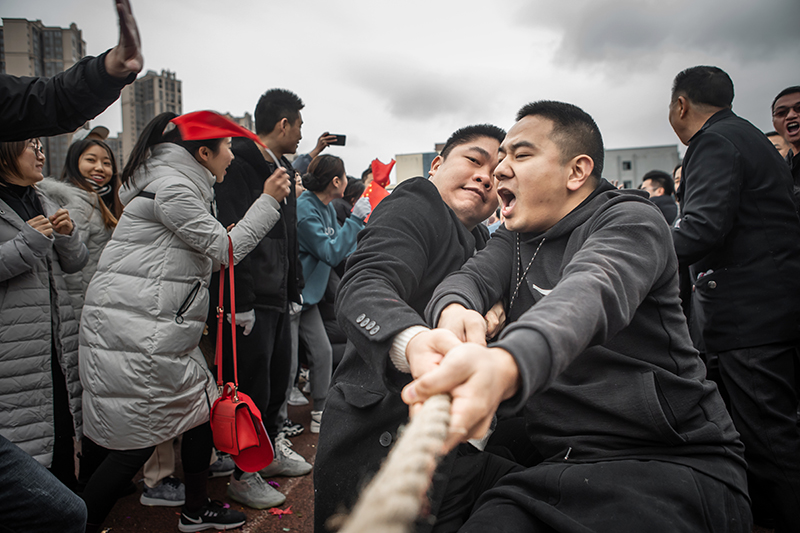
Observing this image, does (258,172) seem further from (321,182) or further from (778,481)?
(778,481)

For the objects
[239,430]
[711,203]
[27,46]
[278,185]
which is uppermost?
[27,46]

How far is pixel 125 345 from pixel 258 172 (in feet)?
5.50

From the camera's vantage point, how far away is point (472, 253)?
2107 millimetres

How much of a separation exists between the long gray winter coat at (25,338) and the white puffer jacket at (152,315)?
0.19 m

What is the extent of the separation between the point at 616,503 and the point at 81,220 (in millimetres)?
4079

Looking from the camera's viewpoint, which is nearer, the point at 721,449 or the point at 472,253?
the point at 721,449

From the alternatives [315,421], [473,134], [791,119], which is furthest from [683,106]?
[315,421]

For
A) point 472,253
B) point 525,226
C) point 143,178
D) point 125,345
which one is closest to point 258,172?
point 143,178

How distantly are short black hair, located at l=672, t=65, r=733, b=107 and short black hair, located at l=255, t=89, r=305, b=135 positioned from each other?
3.09 meters

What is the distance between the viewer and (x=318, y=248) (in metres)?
4.55

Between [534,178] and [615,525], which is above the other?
[534,178]

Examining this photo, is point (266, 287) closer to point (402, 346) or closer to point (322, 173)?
point (322, 173)

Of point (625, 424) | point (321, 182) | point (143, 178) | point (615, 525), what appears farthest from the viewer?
point (321, 182)

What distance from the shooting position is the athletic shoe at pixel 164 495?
128 inches
